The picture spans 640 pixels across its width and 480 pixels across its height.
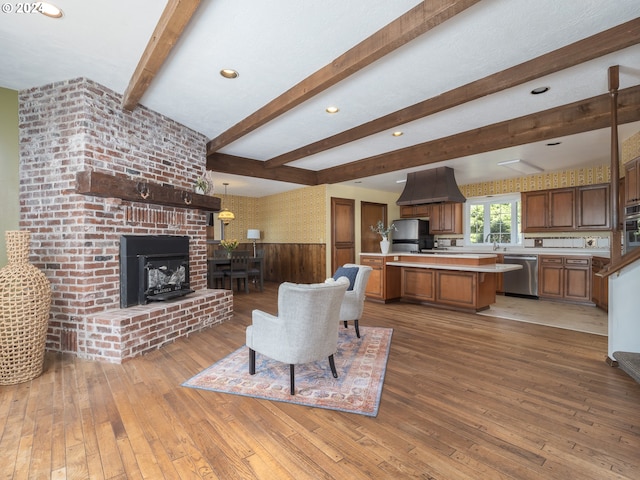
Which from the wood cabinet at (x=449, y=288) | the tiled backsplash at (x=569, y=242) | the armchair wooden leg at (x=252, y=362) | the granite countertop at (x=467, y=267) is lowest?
the armchair wooden leg at (x=252, y=362)

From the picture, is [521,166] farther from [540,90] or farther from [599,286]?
[540,90]

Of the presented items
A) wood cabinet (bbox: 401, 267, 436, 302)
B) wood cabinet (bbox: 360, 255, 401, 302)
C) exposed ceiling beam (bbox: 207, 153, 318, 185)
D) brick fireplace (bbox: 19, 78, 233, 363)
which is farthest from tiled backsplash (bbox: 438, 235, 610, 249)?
brick fireplace (bbox: 19, 78, 233, 363)

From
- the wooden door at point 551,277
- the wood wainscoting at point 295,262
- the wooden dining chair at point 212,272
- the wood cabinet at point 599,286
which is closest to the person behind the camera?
the wood cabinet at point 599,286

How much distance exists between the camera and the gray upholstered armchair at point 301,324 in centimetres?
233

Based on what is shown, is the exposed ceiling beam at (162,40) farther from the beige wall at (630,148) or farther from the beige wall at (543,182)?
the beige wall at (543,182)

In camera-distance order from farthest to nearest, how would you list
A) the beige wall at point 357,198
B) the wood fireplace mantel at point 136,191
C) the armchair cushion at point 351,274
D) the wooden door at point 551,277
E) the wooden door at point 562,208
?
the beige wall at point 357,198, the wooden door at point 562,208, the wooden door at point 551,277, the armchair cushion at point 351,274, the wood fireplace mantel at point 136,191

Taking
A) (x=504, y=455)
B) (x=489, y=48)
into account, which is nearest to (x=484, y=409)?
(x=504, y=455)

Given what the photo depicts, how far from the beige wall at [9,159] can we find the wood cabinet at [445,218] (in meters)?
A: 7.74

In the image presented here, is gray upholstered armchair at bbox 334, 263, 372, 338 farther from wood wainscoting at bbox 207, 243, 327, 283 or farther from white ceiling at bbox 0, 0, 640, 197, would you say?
wood wainscoting at bbox 207, 243, 327, 283

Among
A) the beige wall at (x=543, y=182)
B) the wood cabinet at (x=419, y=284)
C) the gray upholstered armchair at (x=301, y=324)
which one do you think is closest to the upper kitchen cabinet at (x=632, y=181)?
the beige wall at (x=543, y=182)

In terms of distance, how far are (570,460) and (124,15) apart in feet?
12.6

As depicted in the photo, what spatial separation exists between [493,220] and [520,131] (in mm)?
3811

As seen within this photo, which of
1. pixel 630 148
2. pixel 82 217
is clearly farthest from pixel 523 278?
pixel 82 217

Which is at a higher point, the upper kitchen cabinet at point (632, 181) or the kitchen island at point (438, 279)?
the upper kitchen cabinet at point (632, 181)
